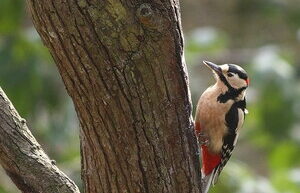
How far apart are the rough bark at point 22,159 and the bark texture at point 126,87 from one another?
0.16 metres

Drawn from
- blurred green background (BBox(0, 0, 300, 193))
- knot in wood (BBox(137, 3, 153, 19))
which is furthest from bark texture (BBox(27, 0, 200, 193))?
blurred green background (BBox(0, 0, 300, 193))

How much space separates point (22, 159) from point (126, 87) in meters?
0.64

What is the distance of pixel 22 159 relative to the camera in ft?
13.2

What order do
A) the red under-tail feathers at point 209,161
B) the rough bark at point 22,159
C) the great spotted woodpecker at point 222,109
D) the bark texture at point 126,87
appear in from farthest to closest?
the red under-tail feathers at point 209,161, the great spotted woodpecker at point 222,109, the rough bark at point 22,159, the bark texture at point 126,87

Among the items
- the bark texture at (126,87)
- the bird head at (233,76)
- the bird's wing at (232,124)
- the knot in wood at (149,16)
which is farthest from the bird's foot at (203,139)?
the knot in wood at (149,16)

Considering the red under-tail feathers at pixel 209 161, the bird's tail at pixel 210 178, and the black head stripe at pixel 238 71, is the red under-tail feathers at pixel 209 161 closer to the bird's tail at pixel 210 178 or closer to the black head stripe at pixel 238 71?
the bird's tail at pixel 210 178

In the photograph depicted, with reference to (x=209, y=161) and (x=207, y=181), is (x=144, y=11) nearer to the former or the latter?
(x=207, y=181)

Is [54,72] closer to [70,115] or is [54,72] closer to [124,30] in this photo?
[70,115]

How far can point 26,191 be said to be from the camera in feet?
13.4

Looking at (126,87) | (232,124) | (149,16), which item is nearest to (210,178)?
(232,124)

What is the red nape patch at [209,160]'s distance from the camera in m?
5.80

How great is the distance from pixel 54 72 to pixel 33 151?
4388mm

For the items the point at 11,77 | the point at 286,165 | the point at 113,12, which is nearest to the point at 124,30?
the point at 113,12

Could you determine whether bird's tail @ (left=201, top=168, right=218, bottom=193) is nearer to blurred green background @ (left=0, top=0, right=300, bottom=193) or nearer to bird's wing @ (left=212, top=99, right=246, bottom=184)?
bird's wing @ (left=212, top=99, right=246, bottom=184)
